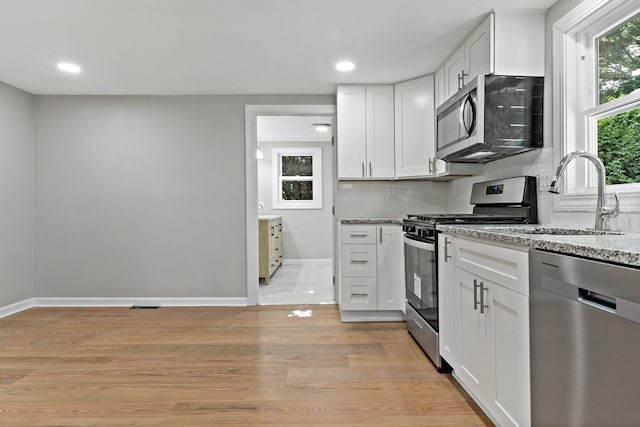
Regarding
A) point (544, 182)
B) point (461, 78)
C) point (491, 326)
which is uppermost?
point (461, 78)

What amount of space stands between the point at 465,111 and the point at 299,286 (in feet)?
10.2

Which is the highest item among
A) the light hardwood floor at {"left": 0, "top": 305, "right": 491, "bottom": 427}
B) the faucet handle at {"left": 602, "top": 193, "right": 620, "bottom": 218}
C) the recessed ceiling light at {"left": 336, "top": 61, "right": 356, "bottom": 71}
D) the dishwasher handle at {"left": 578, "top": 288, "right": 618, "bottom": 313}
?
the recessed ceiling light at {"left": 336, "top": 61, "right": 356, "bottom": 71}

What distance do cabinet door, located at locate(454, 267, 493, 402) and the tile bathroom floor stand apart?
2123 mm

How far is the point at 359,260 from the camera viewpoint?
327 cm

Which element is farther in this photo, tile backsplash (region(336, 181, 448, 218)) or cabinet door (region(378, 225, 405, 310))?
tile backsplash (region(336, 181, 448, 218))

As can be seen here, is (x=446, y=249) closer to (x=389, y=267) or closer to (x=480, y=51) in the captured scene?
(x=389, y=267)

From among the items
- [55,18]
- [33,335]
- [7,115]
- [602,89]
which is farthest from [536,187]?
[7,115]

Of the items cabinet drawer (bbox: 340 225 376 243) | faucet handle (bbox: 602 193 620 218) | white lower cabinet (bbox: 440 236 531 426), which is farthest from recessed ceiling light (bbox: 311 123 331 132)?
faucet handle (bbox: 602 193 620 218)

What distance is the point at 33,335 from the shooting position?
2955mm

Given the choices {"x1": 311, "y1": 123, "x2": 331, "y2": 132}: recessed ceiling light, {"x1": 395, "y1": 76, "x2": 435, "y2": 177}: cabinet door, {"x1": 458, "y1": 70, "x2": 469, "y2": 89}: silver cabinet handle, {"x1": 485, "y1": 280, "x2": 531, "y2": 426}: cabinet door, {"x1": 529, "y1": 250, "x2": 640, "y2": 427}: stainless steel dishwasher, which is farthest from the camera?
{"x1": 311, "y1": 123, "x2": 331, "y2": 132}: recessed ceiling light

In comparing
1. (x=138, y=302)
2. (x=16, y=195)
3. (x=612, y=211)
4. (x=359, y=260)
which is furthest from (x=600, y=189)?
(x=16, y=195)

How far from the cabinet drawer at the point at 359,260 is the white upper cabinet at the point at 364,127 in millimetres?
724

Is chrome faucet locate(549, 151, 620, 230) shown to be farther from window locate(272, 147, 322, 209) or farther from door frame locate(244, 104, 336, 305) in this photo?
window locate(272, 147, 322, 209)

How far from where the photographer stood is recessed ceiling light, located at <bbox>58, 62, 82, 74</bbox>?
303 cm
